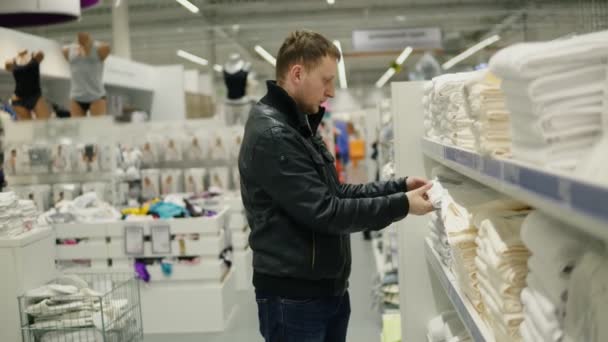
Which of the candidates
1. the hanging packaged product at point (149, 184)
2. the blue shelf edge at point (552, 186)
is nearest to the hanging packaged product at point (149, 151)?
the hanging packaged product at point (149, 184)

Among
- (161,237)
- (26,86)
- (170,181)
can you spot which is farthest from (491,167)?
(26,86)

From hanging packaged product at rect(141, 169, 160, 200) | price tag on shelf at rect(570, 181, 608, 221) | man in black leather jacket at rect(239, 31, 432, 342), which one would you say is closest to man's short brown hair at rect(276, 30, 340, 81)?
man in black leather jacket at rect(239, 31, 432, 342)

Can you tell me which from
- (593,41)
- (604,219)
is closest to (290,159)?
(593,41)

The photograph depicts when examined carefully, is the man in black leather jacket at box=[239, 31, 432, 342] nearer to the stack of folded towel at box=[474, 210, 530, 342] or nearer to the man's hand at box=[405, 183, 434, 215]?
the man's hand at box=[405, 183, 434, 215]

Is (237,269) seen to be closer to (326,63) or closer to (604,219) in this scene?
(326,63)

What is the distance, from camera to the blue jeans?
2.38 meters

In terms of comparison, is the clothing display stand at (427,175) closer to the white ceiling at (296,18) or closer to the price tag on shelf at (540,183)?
the price tag on shelf at (540,183)

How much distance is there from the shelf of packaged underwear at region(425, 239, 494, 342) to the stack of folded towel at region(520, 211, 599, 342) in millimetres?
369

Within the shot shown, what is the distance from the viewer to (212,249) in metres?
5.38

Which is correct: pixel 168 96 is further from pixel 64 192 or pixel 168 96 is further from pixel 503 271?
pixel 503 271

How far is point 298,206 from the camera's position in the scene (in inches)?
87.4

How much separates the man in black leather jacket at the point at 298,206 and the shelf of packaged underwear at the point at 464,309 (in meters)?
0.30

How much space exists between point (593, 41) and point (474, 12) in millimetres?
15941

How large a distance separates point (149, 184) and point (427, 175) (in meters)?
4.74
